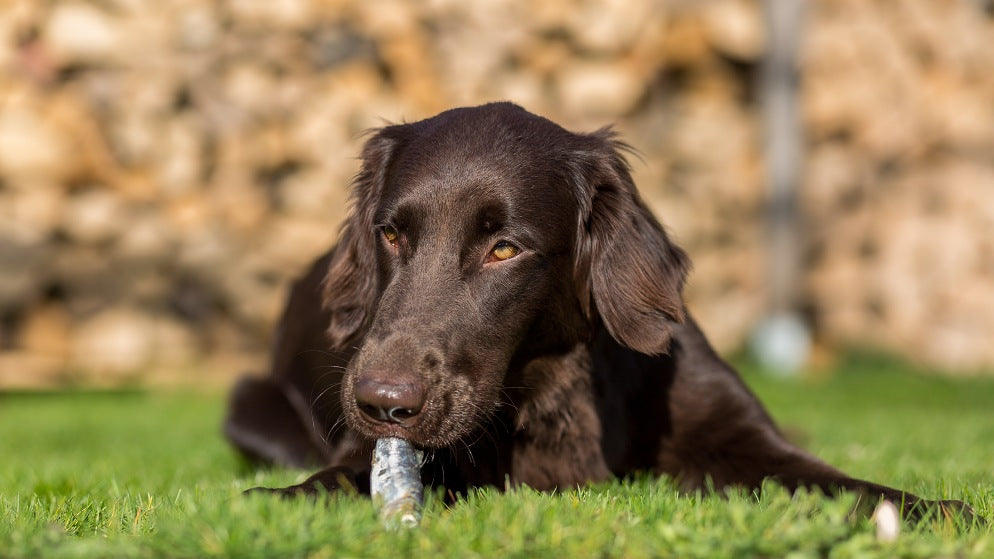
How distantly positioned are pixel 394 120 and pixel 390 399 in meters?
7.62

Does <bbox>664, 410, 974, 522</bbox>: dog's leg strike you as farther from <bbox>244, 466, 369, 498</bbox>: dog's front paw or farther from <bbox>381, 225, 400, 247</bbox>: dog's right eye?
<bbox>381, 225, 400, 247</bbox>: dog's right eye

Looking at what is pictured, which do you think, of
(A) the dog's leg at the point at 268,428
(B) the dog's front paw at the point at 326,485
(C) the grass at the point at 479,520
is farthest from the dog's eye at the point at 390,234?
(A) the dog's leg at the point at 268,428

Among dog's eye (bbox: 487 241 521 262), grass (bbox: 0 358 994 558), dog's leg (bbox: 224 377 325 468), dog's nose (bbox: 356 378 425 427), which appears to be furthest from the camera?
dog's leg (bbox: 224 377 325 468)

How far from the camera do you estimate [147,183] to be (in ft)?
29.4

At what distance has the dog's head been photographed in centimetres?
254

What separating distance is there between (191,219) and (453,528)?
7.54m

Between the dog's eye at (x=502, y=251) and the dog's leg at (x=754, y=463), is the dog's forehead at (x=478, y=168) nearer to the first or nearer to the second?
the dog's eye at (x=502, y=251)

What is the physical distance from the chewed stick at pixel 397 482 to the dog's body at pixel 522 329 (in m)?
Answer: 0.04

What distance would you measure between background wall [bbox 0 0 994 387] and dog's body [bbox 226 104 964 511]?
515cm

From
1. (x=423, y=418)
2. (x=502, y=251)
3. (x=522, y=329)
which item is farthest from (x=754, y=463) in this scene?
(x=423, y=418)

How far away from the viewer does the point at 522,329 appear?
2.88 meters

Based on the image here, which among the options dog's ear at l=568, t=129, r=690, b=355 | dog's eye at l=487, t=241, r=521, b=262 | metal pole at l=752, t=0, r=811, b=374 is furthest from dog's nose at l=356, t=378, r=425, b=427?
metal pole at l=752, t=0, r=811, b=374

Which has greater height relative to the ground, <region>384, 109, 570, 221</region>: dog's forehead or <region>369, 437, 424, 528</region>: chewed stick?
<region>384, 109, 570, 221</region>: dog's forehead

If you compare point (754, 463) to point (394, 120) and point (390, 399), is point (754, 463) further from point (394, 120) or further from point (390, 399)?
point (394, 120)
